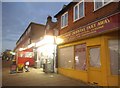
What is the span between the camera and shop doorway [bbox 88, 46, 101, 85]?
12464mm

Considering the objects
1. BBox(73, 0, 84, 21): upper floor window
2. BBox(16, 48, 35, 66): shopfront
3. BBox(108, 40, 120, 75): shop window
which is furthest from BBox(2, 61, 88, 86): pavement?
BBox(16, 48, 35, 66): shopfront

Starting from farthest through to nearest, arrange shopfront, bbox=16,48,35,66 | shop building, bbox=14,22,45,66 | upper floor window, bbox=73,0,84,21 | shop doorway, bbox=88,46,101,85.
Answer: shop building, bbox=14,22,45,66
shopfront, bbox=16,48,35,66
upper floor window, bbox=73,0,84,21
shop doorway, bbox=88,46,101,85

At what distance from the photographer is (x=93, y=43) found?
13.0m

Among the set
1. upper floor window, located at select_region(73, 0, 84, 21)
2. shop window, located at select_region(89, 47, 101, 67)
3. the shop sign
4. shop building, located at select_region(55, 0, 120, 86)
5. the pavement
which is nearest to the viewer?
the shop sign

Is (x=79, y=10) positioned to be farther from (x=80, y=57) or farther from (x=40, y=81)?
(x=40, y=81)

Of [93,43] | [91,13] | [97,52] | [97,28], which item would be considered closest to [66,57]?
[93,43]

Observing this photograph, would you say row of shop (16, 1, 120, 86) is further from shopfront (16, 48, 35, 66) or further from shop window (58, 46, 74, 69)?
shopfront (16, 48, 35, 66)

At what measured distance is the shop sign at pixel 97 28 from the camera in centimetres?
1067

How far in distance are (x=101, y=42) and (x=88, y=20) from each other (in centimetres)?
259

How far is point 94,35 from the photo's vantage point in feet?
40.8

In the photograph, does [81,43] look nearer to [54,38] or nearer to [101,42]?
[101,42]

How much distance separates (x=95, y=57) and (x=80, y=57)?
2265mm

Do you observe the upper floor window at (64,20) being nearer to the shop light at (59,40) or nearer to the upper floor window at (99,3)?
the shop light at (59,40)

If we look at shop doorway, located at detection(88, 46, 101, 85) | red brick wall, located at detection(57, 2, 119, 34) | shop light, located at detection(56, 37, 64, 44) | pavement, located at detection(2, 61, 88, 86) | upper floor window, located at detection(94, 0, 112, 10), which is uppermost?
upper floor window, located at detection(94, 0, 112, 10)
